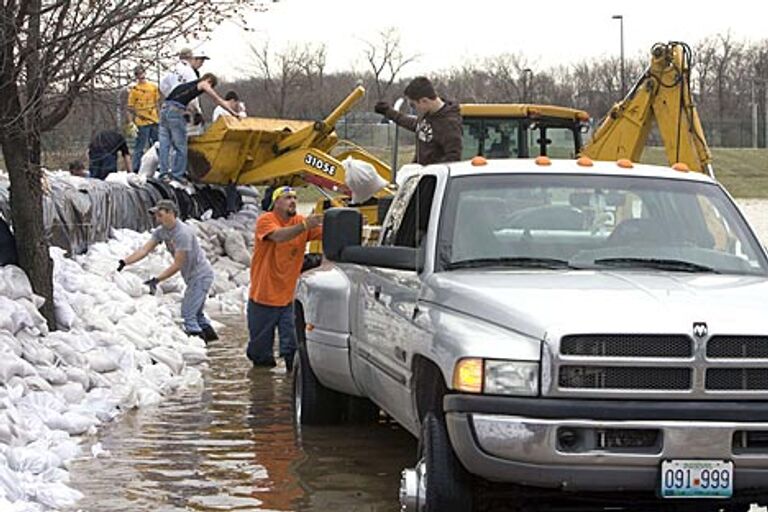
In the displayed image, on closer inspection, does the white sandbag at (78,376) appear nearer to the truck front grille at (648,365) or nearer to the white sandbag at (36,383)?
the white sandbag at (36,383)

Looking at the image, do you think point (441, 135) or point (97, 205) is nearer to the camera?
point (441, 135)

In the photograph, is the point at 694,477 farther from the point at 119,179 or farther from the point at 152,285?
the point at 119,179

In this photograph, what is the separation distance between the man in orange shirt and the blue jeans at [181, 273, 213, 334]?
177 cm

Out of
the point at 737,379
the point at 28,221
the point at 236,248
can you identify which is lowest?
the point at 236,248

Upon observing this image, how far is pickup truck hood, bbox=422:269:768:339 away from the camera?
7.15 metres

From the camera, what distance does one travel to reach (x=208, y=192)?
2641 centimetres

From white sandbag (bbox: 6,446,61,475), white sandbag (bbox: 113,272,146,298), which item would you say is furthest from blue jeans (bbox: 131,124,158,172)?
white sandbag (bbox: 6,446,61,475)

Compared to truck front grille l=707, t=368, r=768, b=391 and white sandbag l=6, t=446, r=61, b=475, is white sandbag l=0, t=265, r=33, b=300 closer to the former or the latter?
white sandbag l=6, t=446, r=61, b=475

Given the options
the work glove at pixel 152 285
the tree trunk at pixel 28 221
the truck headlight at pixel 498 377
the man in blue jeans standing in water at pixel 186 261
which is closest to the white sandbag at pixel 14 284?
the tree trunk at pixel 28 221

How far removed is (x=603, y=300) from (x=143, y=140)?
2068 centimetres

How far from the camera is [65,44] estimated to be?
1220 centimetres

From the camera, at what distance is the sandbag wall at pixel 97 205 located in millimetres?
17141

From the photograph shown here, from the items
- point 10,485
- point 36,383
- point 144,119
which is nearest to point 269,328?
point 36,383

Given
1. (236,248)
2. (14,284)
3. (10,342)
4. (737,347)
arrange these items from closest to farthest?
(737,347) < (10,342) < (14,284) < (236,248)
